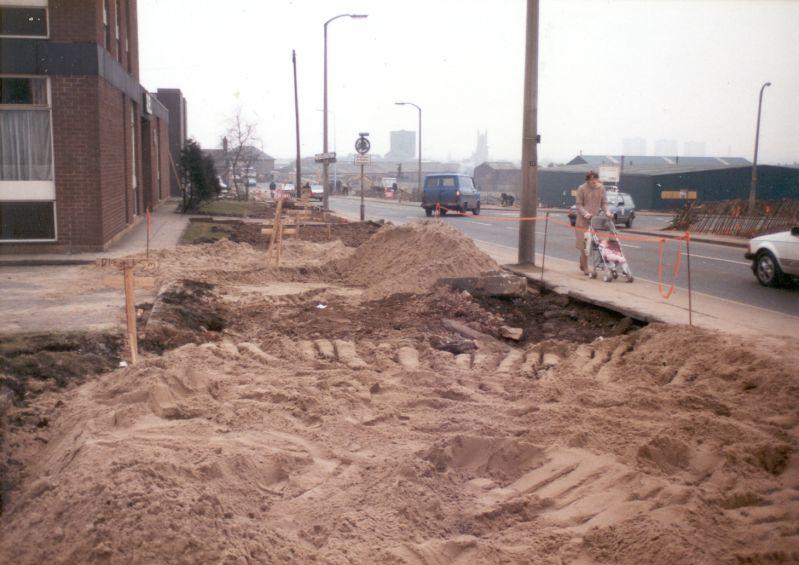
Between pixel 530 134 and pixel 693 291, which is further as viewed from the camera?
pixel 530 134

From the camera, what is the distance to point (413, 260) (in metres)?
13.0

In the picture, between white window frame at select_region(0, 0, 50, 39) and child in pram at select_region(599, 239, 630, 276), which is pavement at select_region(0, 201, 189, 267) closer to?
white window frame at select_region(0, 0, 50, 39)

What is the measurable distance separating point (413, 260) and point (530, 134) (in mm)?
3762

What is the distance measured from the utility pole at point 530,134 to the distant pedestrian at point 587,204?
2.77ft

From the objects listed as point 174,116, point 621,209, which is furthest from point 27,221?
point 174,116

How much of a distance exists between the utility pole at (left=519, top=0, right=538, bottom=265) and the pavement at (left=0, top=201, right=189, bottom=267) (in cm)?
814

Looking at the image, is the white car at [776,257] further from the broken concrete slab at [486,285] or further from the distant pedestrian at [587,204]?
the broken concrete slab at [486,285]

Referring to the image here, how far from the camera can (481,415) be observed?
20.1 ft

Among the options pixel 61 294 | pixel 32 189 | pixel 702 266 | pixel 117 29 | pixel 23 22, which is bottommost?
pixel 702 266

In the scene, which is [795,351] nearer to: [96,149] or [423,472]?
[423,472]

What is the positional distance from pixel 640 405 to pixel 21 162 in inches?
561

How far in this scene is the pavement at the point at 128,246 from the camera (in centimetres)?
1533

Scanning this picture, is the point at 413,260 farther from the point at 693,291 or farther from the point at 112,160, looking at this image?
the point at 112,160

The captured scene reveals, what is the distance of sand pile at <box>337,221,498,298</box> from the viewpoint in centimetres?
1203
